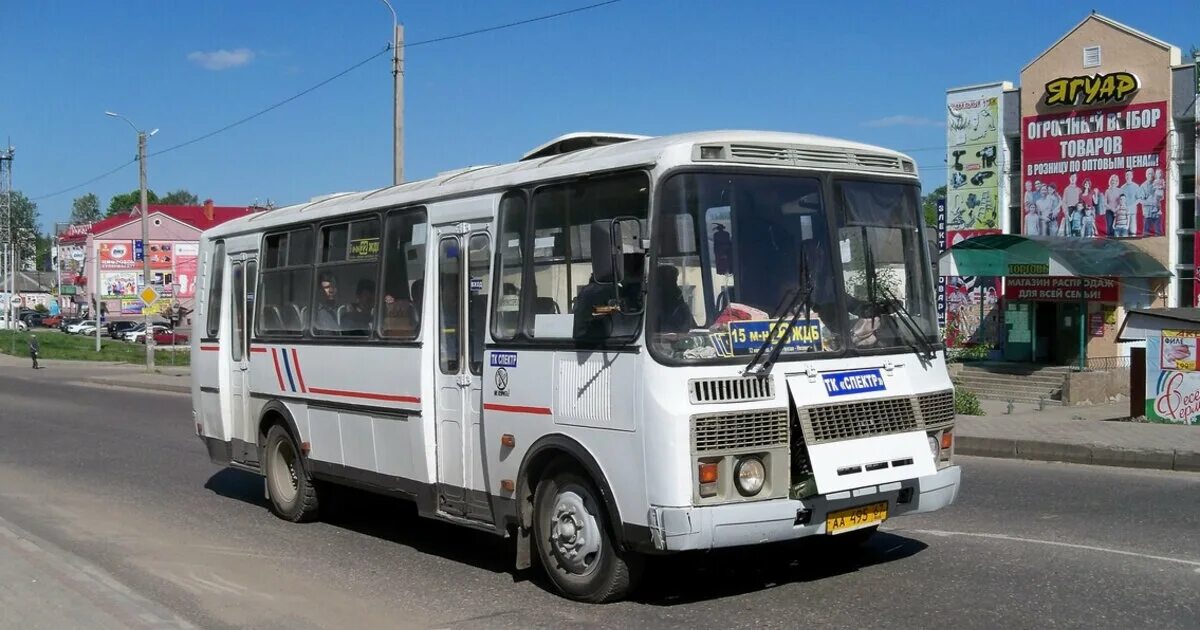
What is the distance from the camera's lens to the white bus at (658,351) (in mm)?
6562

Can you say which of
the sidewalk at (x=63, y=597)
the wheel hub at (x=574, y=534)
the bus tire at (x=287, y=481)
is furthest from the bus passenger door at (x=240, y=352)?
the wheel hub at (x=574, y=534)

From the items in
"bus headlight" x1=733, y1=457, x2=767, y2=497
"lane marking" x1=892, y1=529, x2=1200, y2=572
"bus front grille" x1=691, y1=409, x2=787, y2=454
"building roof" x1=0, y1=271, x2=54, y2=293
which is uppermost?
"building roof" x1=0, y1=271, x2=54, y2=293

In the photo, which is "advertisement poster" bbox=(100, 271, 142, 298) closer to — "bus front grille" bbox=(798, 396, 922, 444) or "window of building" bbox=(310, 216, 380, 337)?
"window of building" bbox=(310, 216, 380, 337)

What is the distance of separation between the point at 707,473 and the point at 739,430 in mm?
301

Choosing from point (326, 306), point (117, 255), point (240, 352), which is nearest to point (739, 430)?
point (326, 306)

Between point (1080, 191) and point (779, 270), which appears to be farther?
point (1080, 191)

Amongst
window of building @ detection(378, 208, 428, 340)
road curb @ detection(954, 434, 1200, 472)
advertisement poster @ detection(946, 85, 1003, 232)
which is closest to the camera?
window of building @ detection(378, 208, 428, 340)

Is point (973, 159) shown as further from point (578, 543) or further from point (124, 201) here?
point (124, 201)

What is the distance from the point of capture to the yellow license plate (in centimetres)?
682

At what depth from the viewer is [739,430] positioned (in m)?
6.52

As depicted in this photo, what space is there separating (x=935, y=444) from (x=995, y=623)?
1.40m

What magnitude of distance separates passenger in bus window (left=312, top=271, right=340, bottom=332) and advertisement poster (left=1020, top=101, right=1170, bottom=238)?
25596mm

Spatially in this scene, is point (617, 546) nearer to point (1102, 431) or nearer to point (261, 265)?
point (261, 265)

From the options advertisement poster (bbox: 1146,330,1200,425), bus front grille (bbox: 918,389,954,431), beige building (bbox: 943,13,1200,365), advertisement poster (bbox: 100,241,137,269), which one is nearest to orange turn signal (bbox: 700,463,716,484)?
bus front grille (bbox: 918,389,954,431)
